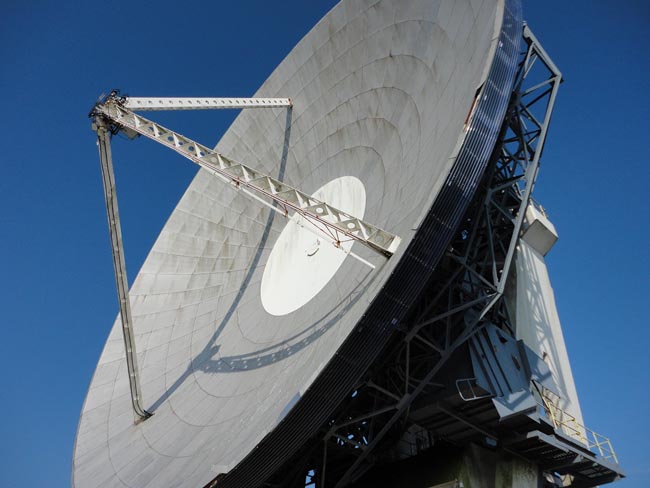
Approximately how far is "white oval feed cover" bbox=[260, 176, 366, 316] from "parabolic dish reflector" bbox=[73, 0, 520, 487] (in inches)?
3.4

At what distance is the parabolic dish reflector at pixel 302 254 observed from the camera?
14.9 meters

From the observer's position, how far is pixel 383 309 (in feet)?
48.1

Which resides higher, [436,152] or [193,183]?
[193,183]

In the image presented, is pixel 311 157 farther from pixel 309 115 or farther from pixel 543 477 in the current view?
pixel 543 477

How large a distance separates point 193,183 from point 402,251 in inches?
784

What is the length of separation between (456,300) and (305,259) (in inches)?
281

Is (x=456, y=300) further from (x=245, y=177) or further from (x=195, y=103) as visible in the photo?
(x=195, y=103)

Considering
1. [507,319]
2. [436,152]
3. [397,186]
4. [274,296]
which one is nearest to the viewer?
[436,152]

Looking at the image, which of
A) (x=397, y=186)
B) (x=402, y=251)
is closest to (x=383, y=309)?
(x=402, y=251)

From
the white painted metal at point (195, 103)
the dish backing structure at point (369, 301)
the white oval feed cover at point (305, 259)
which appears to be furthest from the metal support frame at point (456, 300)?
the white painted metal at point (195, 103)

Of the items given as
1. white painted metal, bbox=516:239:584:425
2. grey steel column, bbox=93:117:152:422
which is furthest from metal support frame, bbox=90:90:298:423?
white painted metal, bbox=516:239:584:425

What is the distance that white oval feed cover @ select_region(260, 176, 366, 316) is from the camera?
21664 millimetres

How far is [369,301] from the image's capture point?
576 inches

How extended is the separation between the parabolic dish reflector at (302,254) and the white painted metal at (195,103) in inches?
50.1
